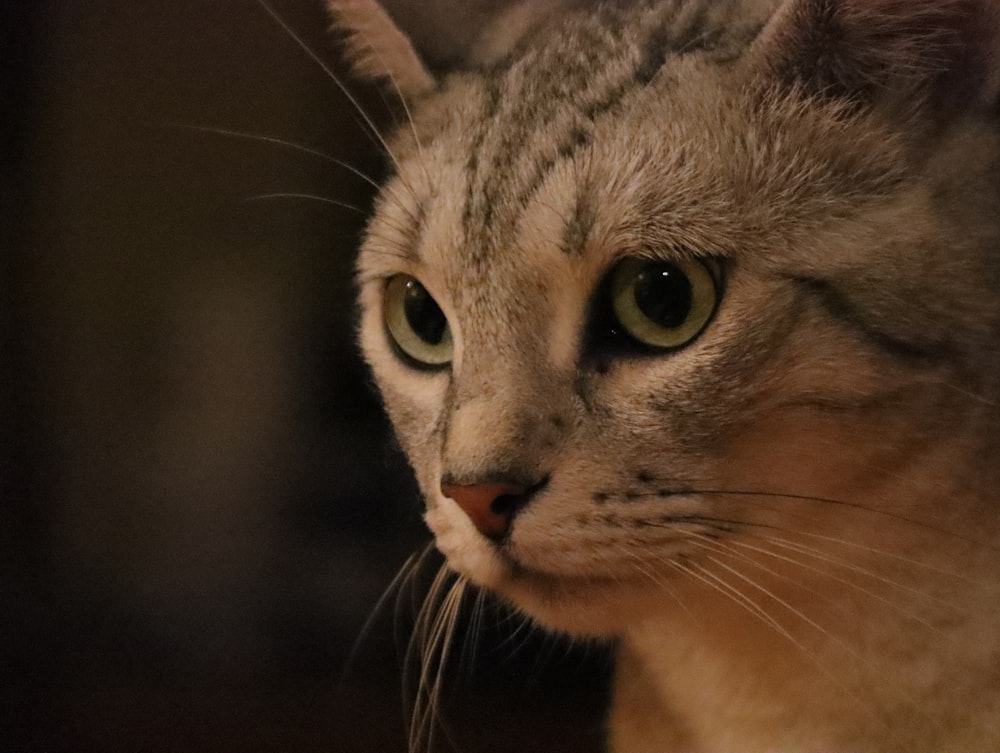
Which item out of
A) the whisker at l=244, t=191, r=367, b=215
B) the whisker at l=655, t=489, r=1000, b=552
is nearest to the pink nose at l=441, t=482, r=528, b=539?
the whisker at l=655, t=489, r=1000, b=552

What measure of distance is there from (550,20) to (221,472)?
0.48m

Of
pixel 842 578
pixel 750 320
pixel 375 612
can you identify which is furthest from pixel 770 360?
pixel 375 612

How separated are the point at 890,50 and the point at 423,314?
41 cm

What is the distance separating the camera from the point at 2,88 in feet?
2.80

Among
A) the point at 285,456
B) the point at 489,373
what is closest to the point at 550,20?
the point at 489,373

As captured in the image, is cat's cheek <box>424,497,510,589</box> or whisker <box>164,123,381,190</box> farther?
whisker <box>164,123,381,190</box>

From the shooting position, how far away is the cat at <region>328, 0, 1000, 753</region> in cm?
64

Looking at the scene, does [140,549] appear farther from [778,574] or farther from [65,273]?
[778,574]

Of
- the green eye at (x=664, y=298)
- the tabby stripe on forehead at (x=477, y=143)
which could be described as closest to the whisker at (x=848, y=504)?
the green eye at (x=664, y=298)

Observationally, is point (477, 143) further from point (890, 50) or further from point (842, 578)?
point (842, 578)

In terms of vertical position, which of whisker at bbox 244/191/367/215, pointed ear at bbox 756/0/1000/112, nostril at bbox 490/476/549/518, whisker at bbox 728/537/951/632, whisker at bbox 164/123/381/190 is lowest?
whisker at bbox 728/537/951/632

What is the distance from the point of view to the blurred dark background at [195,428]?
0.83m

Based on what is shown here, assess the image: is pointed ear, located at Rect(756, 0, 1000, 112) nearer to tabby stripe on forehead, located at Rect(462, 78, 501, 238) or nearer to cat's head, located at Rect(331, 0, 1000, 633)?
cat's head, located at Rect(331, 0, 1000, 633)

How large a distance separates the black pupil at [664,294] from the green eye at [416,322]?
200 millimetres
